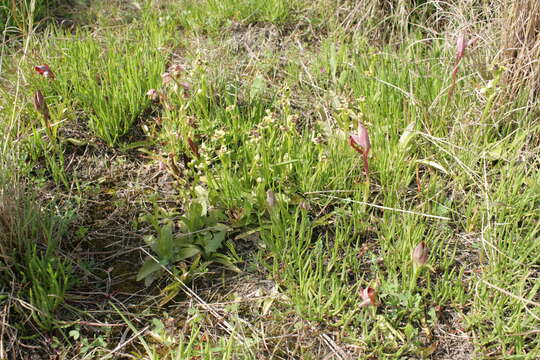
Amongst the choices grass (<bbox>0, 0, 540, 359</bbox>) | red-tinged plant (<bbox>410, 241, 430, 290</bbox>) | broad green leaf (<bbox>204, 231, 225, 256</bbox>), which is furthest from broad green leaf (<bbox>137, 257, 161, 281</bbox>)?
red-tinged plant (<bbox>410, 241, 430, 290</bbox>)

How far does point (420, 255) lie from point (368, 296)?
222 mm

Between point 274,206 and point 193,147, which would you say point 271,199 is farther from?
point 193,147

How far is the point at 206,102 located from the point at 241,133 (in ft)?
0.97

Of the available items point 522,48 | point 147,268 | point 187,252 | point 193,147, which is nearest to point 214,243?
point 187,252

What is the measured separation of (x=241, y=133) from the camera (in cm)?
239

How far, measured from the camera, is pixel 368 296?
5.45ft

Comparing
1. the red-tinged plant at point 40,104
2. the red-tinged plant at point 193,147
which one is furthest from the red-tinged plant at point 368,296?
the red-tinged plant at point 40,104

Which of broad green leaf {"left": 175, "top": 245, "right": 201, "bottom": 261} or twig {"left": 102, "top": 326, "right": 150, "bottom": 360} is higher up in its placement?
broad green leaf {"left": 175, "top": 245, "right": 201, "bottom": 261}

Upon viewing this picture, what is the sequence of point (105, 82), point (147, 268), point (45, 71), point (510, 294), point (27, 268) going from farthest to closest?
point (105, 82)
point (45, 71)
point (147, 268)
point (27, 268)
point (510, 294)

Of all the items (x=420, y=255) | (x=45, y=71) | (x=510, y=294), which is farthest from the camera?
(x=45, y=71)

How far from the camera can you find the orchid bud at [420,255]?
5.57ft

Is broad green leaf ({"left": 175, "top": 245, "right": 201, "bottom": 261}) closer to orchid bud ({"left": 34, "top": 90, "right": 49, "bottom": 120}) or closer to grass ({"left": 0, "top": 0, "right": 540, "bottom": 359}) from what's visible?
grass ({"left": 0, "top": 0, "right": 540, "bottom": 359})

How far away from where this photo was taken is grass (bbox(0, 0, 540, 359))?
68.9 inches

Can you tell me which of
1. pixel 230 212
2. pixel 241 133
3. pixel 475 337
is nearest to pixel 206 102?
pixel 241 133
